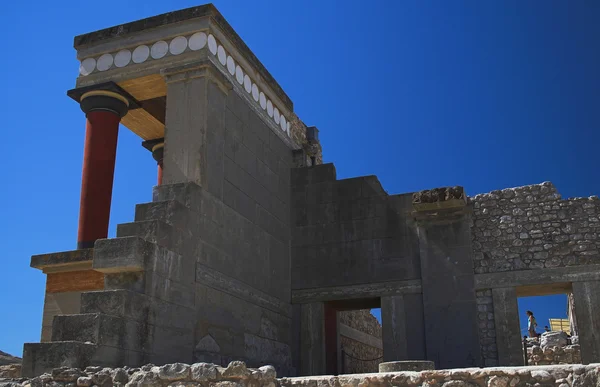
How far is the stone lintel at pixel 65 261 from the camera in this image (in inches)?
395

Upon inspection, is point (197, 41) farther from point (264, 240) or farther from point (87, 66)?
point (264, 240)

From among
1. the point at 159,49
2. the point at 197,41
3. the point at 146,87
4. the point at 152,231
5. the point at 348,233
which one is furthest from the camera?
the point at 348,233

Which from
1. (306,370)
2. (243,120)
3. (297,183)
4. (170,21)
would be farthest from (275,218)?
(170,21)

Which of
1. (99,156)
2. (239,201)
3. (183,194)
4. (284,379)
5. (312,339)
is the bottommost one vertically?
(284,379)

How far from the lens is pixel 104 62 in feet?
36.4

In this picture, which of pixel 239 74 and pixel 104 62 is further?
pixel 239 74

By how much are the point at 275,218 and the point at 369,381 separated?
6.68m

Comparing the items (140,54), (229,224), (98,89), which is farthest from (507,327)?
(98,89)

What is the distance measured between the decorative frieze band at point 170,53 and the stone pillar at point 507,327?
5.71 m

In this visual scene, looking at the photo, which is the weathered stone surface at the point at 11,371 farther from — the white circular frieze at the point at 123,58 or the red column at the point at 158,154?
the white circular frieze at the point at 123,58

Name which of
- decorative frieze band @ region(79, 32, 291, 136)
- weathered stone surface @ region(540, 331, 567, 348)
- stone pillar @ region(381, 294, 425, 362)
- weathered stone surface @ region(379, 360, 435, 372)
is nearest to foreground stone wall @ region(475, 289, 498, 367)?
stone pillar @ region(381, 294, 425, 362)

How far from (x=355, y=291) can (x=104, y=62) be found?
6102 mm

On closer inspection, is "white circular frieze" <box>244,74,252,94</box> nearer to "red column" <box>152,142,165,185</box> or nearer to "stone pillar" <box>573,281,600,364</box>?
"red column" <box>152,142,165,185</box>

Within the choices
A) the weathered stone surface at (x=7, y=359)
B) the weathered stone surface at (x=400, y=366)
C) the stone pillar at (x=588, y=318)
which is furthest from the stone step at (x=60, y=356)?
the stone pillar at (x=588, y=318)
